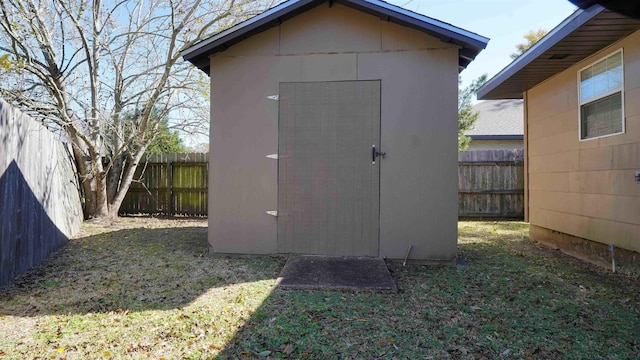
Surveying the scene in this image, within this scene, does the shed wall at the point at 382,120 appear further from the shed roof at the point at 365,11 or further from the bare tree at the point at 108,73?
the bare tree at the point at 108,73

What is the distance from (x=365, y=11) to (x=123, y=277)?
4.53 meters

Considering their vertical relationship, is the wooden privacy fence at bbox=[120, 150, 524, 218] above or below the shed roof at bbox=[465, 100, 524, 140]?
below

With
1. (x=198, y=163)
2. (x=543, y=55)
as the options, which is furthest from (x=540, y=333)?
(x=198, y=163)

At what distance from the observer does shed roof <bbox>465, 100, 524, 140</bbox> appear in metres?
13.4

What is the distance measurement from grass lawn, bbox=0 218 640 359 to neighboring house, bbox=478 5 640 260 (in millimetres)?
730

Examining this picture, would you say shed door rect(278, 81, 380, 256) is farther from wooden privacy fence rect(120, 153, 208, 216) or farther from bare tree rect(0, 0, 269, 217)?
wooden privacy fence rect(120, 153, 208, 216)

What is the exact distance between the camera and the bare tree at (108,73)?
686cm

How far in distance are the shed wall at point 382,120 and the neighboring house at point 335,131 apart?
0.01m

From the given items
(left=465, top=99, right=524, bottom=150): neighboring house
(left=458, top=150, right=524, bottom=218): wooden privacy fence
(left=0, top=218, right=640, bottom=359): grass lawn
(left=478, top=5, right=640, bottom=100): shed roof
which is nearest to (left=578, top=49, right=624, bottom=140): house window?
(left=478, top=5, right=640, bottom=100): shed roof

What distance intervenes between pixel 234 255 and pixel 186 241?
4.85 feet

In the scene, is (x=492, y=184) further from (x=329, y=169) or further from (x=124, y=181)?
(x=124, y=181)

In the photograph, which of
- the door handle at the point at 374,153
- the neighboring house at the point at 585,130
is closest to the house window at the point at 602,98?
the neighboring house at the point at 585,130

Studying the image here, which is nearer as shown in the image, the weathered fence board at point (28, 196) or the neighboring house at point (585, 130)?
the weathered fence board at point (28, 196)

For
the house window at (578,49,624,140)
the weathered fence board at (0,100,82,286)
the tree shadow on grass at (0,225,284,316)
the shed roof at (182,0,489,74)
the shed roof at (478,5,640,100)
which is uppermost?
the shed roof at (182,0,489,74)
